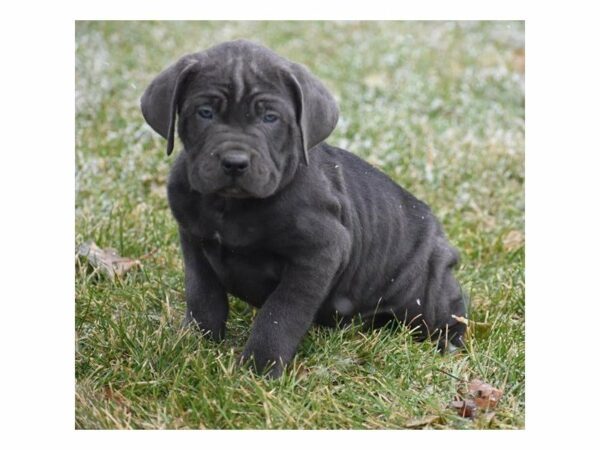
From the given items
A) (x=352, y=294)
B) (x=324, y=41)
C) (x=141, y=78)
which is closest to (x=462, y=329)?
(x=352, y=294)

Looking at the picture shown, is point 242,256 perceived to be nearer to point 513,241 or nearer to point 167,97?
point 167,97

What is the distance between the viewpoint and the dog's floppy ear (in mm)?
4535

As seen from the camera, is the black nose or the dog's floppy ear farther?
the dog's floppy ear

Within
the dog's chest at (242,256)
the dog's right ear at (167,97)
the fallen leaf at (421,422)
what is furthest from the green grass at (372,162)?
the dog's right ear at (167,97)

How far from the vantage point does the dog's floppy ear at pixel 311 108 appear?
179 inches

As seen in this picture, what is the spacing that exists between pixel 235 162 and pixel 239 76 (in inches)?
16.8

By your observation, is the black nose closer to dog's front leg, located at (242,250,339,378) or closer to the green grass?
dog's front leg, located at (242,250,339,378)

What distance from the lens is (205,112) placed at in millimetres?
4465

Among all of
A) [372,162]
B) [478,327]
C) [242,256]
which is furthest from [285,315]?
[372,162]

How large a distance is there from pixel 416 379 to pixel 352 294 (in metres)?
0.62

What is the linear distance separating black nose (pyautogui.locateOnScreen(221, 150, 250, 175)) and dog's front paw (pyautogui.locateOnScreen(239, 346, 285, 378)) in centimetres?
95

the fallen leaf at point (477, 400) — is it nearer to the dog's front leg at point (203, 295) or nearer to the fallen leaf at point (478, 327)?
the fallen leaf at point (478, 327)

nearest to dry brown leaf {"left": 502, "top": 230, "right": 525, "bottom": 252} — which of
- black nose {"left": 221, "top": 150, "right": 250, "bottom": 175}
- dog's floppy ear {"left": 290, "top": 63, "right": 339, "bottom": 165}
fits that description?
dog's floppy ear {"left": 290, "top": 63, "right": 339, "bottom": 165}

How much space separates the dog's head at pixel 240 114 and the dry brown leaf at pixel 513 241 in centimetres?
297
